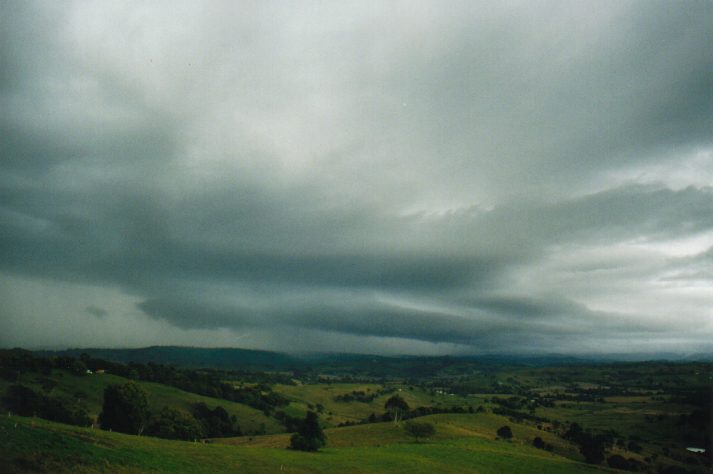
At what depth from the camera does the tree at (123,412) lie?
101 meters

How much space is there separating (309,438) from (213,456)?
150 feet

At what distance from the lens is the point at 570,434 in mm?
174250

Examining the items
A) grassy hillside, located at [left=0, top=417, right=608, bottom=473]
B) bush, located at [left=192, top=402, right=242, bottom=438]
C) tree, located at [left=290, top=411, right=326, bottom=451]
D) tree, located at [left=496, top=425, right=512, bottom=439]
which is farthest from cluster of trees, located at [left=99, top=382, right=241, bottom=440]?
tree, located at [left=496, top=425, right=512, bottom=439]

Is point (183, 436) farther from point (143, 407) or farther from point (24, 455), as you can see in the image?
point (24, 455)

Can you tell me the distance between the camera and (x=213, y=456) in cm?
6681

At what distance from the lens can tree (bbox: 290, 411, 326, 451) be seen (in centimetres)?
10469

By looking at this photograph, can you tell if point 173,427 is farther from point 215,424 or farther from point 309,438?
point 215,424

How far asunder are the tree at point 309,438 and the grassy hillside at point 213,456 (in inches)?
330

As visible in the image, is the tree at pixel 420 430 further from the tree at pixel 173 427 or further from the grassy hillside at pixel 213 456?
the tree at pixel 173 427

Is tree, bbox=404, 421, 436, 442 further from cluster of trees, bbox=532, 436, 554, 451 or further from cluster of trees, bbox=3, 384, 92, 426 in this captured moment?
cluster of trees, bbox=3, 384, 92, 426

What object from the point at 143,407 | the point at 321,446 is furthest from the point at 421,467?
the point at 143,407

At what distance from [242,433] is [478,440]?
346ft

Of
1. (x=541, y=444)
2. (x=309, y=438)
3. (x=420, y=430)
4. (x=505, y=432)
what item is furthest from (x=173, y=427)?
(x=541, y=444)

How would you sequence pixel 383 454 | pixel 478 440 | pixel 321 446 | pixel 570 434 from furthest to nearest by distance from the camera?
pixel 570 434 < pixel 478 440 < pixel 321 446 < pixel 383 454
